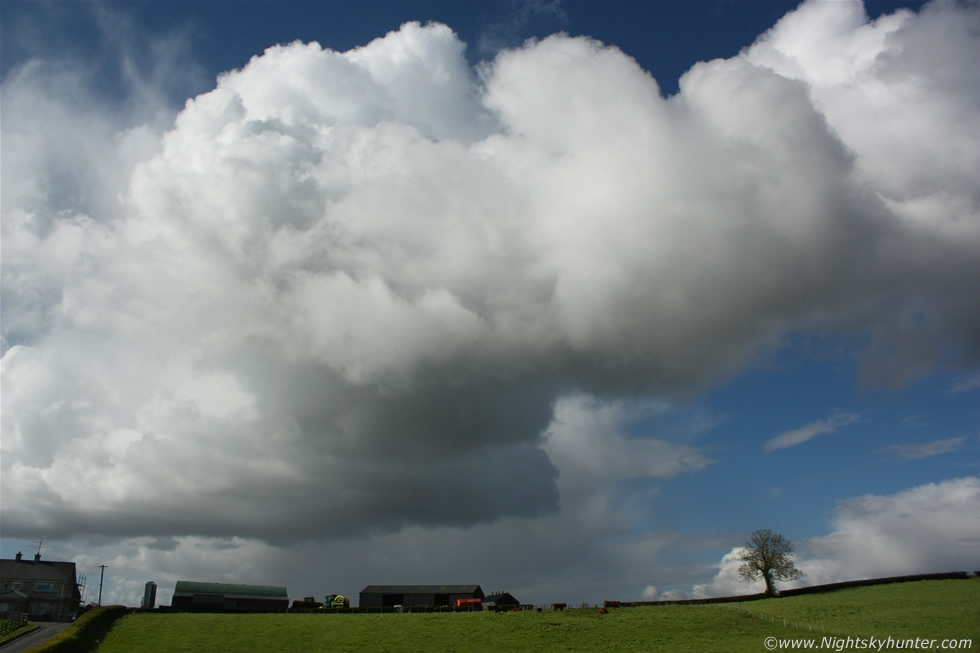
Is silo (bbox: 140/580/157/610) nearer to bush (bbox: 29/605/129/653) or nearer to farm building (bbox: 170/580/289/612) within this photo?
farm building (bbox: 170/580/289/612)

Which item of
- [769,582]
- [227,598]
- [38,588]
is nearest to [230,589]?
[227,598]

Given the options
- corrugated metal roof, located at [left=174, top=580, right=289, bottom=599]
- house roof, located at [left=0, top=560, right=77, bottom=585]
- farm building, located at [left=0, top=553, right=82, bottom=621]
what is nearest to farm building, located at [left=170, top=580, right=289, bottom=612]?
corrugated metal roof, located at [left=174, top=580, right=289, bottom=599]

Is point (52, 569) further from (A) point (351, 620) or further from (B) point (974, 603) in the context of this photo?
(B) point (974, 603)

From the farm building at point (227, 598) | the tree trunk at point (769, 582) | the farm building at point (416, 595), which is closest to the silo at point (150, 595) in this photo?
the farm building at point (227, 598)

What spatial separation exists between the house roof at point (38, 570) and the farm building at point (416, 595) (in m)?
65.7

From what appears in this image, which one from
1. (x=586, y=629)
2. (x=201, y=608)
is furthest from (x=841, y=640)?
(x=201, y=608)

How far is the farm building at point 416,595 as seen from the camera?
12688cm

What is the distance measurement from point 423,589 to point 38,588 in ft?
262

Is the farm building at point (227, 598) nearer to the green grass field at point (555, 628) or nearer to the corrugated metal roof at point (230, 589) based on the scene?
A: the corrugated metal roof at point (230, 589)

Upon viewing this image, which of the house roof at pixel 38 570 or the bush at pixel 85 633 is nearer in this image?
the bush at pixel 85 633

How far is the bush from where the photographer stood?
2474 inches

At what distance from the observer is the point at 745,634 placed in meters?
81.4

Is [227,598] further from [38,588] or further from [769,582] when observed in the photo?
[769,582]

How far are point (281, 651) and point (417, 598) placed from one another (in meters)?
59.9
